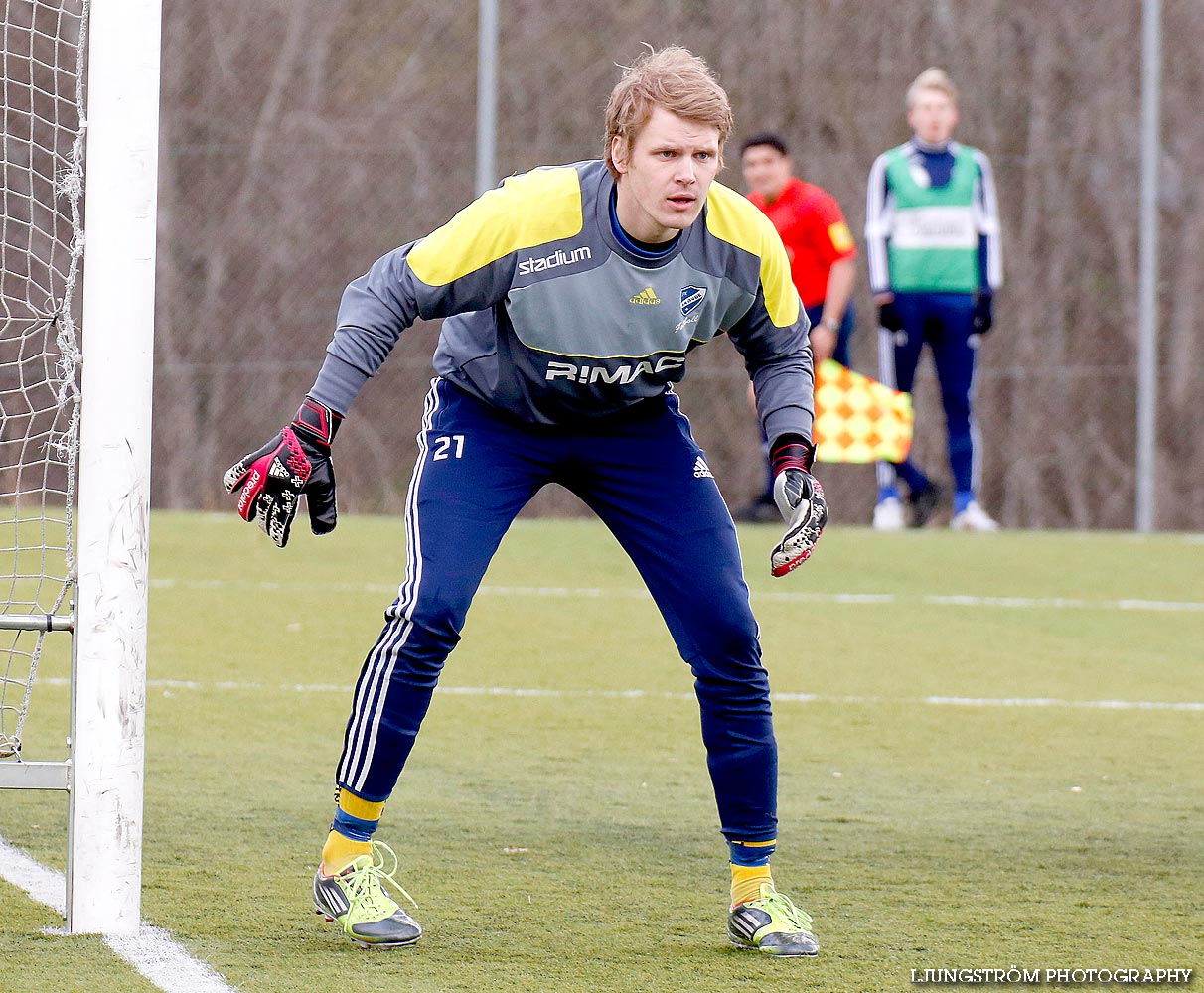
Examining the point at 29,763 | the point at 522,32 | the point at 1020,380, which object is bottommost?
the point at 29,763

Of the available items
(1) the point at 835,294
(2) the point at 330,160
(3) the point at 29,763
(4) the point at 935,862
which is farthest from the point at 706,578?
(2) the point at 330,160

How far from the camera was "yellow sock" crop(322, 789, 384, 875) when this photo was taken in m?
3.93

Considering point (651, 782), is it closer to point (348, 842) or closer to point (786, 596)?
point (348, 842)

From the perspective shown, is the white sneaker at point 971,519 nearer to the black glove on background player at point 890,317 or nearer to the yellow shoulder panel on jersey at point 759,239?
the black glove on background player at point 890,317

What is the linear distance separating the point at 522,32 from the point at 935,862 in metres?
9.30

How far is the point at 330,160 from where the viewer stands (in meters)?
13.1

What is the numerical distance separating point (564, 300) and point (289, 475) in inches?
26.8

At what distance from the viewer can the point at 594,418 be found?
4.07 metres

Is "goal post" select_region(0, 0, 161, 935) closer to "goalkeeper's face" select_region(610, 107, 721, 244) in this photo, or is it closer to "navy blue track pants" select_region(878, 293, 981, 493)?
"goalkeeper's face" select_region(610, 107, 721, 244)

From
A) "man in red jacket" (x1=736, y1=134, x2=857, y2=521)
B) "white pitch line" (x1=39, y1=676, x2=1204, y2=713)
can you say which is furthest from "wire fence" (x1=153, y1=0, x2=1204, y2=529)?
"white pitch line" (x1=39, y1=676, x2=1204, y2=713)

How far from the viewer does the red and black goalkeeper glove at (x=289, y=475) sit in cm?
365

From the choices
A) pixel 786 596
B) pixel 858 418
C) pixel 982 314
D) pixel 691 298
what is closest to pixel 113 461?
pixel 691 298

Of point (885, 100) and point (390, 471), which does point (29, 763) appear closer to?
point (390, 471)

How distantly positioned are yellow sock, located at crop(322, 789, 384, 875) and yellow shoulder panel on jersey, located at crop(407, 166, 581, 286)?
1.11 metres
